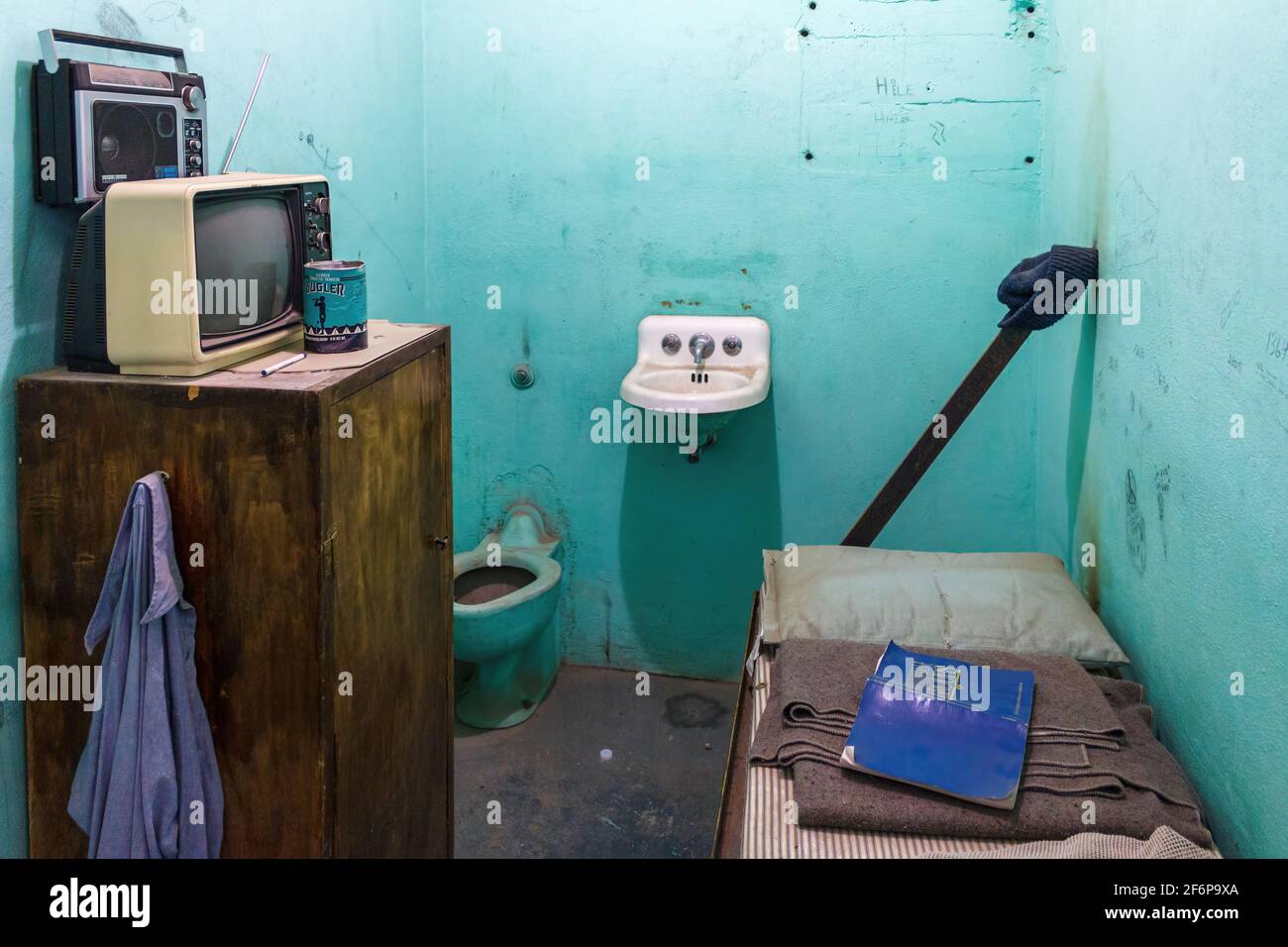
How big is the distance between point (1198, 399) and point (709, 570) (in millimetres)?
1645

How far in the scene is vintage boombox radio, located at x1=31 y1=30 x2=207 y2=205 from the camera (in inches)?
57.8

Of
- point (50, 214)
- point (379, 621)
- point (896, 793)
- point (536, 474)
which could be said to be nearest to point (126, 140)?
point (50, 214)

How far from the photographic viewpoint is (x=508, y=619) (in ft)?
9.26

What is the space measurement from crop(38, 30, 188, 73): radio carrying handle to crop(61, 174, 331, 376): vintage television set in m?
0.18

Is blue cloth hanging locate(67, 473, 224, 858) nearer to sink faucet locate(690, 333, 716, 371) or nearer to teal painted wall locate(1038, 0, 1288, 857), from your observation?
teal painted wall locate(1038, 0, 1288, 857)

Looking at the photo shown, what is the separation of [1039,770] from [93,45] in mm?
1647

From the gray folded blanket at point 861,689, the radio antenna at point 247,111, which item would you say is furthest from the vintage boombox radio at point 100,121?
the gray folded blanket at point 861,689

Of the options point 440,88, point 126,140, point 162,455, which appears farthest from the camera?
point 440,88

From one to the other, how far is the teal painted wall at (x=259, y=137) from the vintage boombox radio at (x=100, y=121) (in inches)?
0.9

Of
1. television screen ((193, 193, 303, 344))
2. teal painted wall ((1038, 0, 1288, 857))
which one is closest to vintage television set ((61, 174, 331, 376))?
television screen ((193, 193, 303, 344))

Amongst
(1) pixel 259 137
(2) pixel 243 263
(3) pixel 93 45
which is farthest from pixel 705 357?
(3) pixel 93 45
